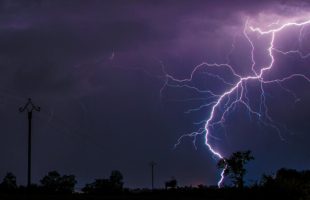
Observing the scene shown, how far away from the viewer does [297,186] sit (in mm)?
29266

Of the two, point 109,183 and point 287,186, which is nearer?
point 287,186

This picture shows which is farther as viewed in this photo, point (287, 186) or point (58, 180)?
point (58, 180)

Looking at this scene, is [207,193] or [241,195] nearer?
[241,195]

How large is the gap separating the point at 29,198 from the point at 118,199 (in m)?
5.49

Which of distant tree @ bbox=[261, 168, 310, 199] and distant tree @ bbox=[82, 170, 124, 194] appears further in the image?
distant tree @ bbox=[82, 170, 124, 194]

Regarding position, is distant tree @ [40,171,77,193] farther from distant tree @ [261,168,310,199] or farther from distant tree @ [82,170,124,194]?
distant tree @ [261,168,310,199]

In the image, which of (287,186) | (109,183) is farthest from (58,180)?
(287,186)

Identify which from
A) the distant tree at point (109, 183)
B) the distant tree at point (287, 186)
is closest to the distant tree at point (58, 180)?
the distant tree at point (109, 183)

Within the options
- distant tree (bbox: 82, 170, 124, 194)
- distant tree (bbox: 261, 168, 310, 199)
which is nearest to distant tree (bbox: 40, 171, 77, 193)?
distant tree (bbox: 82, 170, 124, 194)

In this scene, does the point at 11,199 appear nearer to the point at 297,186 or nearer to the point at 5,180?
the point at 297,186

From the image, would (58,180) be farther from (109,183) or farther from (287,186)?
(287,186)

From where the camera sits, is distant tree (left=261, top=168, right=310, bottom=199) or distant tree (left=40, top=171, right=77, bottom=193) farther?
distant tree (left=40, top=171, right=77, bottom=193)

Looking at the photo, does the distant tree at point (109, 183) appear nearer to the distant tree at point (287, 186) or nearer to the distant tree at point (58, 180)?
the distant tree at point (58, 180)

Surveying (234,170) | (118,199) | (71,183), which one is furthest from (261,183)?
(71,183)
